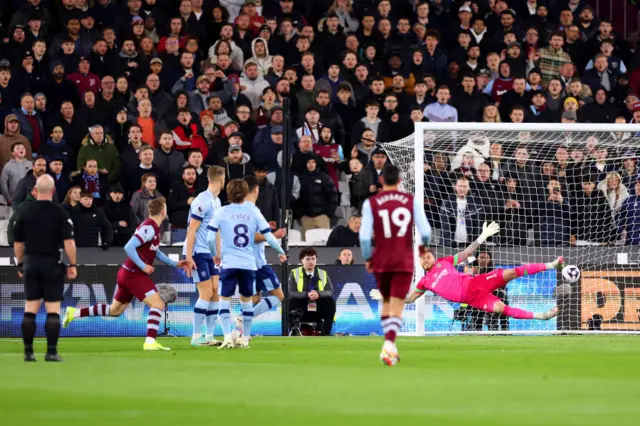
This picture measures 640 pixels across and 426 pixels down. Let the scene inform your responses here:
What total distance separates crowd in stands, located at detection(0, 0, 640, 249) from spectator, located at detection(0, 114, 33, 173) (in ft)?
0.11

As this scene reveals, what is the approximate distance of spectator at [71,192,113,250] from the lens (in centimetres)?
1975

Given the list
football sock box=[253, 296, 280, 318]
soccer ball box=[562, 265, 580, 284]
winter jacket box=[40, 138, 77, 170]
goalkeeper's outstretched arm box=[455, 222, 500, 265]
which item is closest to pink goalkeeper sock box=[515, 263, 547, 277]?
goalkeeper's outstretched arm box=[455, 222, 500, 265]

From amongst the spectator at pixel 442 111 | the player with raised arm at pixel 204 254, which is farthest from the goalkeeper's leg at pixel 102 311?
the spectator at pixel 442 111

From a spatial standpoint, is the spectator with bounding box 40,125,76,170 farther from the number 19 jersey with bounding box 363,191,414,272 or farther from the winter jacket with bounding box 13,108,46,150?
the number 19 jersey with bounding box 363,191,414,272

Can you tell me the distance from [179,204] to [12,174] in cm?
288

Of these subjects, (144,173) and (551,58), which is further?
(551,58)

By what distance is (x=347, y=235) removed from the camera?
67.3ft

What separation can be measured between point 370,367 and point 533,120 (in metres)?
13.2

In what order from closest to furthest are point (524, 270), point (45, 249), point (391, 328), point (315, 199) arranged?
point (391, 328)
point (45, 249)
point (524, 270)
point (315, 199)

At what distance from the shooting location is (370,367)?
11258mm

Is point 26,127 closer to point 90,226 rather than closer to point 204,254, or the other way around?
point 90,226

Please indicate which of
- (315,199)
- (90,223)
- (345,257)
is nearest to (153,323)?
(90,223)

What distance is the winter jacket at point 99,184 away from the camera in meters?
20.5

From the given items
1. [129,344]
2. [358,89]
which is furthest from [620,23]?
[129,344]
